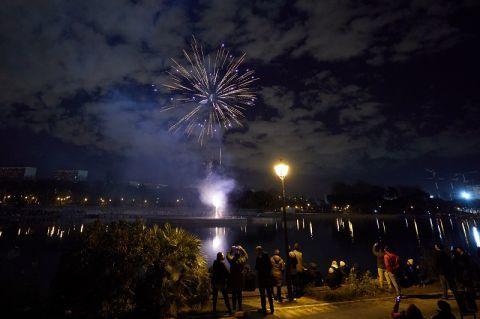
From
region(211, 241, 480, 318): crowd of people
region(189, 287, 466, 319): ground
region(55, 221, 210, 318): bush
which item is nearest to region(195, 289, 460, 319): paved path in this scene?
region(189, 287, 466, 319): ground

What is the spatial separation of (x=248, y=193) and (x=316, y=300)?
154 m

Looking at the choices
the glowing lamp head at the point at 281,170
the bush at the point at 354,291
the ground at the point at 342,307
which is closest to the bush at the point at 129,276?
the ground at the point at 342,307

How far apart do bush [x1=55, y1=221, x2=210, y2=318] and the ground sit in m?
1.11

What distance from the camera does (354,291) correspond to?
11.1 meters

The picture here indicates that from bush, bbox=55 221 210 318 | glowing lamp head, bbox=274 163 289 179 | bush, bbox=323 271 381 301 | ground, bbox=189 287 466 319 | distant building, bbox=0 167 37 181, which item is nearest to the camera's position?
bush, bbox=55 221 210 318

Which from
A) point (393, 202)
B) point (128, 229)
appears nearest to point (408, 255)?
point (128, 229)

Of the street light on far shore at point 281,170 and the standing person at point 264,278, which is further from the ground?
the street light on far shore at point 281,170

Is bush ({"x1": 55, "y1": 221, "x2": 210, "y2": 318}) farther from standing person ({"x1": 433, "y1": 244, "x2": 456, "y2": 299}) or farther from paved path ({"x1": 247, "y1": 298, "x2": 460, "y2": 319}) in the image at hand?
standing person ({"x1": 433, "y1": 244, "x2": 456, "y2": 299})

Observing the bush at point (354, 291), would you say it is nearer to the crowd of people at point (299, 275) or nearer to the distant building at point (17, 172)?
the crowd of people at point (299, 275)

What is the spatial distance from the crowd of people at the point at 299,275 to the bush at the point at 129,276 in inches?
33.9

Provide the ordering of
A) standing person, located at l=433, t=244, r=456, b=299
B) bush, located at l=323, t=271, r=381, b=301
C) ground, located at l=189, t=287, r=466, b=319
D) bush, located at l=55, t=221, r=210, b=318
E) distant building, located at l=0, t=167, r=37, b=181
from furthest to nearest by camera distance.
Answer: distant building, located at l=0, t=167, r=37, b=181 < bush, located at l=323, t=271, r=381, b=301 < standing person, located at l=433, t=244, r=456, b=299 < ground, located at l=189, t=287, r=466, b=319 < bush, located at l=55, t=221, r=210, b=318

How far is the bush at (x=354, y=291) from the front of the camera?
10711 millimetres

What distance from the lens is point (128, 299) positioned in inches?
313

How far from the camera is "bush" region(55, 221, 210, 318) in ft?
25.7
